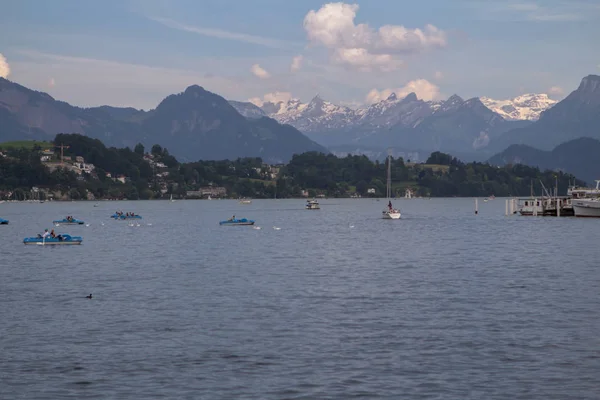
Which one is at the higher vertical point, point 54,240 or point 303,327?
point 54,240

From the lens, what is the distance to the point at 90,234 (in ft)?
542

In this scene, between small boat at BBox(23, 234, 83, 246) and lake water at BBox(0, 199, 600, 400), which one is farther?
small boat at BBox(23, 234, 83, 246)

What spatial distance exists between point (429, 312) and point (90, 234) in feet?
382

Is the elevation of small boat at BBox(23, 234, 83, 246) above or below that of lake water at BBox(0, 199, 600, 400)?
above

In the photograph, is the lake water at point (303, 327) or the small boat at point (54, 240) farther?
the small boat at point (54, 240)

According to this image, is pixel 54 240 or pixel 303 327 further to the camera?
pixel 54 240

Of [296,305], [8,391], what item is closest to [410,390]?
[8,391]

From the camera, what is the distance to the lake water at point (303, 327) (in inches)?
1569

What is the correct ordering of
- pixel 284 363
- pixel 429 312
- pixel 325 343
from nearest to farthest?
pixel 284 363, pixel 325 343, pixel 429 312

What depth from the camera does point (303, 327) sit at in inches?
2105

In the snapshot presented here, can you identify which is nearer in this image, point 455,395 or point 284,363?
point 455,395

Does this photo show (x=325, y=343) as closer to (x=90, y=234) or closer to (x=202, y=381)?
(x=202, y=381)

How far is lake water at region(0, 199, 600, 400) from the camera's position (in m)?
39.8

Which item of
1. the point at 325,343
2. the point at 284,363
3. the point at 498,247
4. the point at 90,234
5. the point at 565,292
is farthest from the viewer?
the point at 90,234
